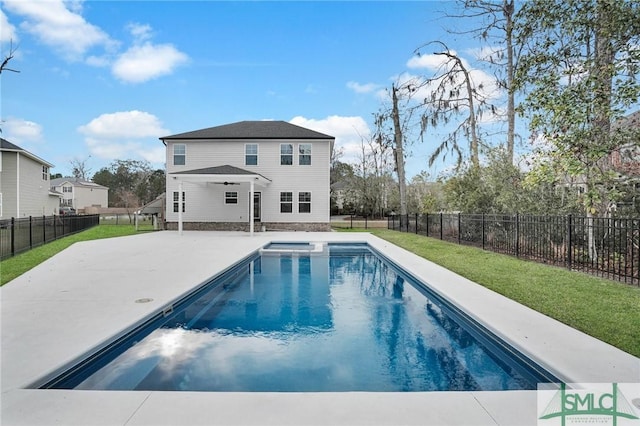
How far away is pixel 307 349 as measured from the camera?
437cm

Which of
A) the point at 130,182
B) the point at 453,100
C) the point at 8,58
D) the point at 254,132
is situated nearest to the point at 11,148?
the point at 8,58

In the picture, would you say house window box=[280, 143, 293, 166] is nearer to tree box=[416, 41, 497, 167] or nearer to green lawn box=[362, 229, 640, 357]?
tree box=[416, 41, 497, 167]

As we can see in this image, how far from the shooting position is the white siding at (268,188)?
21453mm

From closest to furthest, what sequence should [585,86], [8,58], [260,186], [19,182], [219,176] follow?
[585,86], [8,58], [219,176], [260,186], [19,182]

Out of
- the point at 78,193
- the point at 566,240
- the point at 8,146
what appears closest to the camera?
the point at 566,240

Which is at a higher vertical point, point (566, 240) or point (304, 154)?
point (304, 154)

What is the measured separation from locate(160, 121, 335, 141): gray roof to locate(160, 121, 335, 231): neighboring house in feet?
0.40

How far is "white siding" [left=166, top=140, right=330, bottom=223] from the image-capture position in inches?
845

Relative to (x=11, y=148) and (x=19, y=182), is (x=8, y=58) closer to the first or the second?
(x=11, y=148)

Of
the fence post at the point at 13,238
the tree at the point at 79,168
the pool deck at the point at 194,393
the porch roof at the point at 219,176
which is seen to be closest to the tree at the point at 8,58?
the porch roof at the point at 219,176

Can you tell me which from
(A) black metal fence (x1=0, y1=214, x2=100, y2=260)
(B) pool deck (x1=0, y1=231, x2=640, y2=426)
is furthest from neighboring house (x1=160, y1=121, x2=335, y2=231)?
(B) pool deck (x1=0, y1=231, x2=640, y2=426)

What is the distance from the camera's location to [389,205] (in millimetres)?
33875

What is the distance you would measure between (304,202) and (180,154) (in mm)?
7802

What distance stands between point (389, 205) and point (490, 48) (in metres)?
18.6
